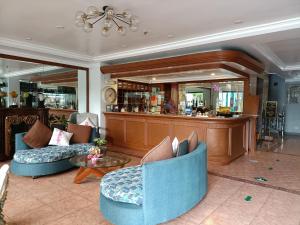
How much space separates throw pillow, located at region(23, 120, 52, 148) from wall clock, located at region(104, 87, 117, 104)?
7.70ft

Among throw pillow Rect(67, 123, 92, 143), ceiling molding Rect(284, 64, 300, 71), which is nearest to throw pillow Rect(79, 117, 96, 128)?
throw pillow Rect(67, 123, 92, 143)

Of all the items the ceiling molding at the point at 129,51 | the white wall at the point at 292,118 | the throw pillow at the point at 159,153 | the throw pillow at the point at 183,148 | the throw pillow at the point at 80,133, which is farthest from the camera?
the white wall at the point at 292,118

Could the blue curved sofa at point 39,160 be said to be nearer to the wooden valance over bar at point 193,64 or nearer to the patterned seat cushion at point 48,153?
the patterned seat cushion at point 48,153

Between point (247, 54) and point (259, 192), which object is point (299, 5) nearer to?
point (247, 54)

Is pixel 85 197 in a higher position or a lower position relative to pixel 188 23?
lower

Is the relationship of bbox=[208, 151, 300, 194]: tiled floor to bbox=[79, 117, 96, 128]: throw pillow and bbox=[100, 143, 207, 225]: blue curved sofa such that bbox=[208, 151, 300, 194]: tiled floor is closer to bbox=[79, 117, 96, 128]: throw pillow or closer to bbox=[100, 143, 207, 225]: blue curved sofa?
bbox=[100, 143, 207, 225]: blue curved sofa

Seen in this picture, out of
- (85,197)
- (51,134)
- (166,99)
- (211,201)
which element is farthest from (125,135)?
(166,99)

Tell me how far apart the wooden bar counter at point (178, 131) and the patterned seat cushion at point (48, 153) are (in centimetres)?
169

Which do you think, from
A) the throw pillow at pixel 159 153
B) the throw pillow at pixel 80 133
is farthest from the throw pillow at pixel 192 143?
the throw pillow at pixel 80 133

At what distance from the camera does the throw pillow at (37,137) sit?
165 inches

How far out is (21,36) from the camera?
173 inches

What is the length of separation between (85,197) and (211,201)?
1.75m

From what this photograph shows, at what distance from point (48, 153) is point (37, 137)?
575 millimetres

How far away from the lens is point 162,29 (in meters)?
3.90
